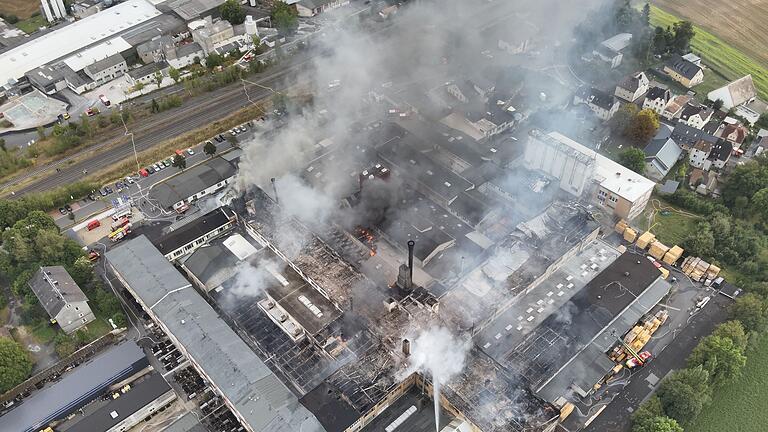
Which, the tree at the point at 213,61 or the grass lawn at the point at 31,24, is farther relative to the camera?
the grass lawn at the point at 31,24

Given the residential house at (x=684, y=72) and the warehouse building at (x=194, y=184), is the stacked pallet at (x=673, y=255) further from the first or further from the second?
the warehouse building at (x=194, y=184)

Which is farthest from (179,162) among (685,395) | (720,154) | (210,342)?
(720,154)

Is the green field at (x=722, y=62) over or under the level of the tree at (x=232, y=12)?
under

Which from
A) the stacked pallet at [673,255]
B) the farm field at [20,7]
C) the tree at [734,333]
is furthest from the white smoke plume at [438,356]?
the farm field at [20,7]

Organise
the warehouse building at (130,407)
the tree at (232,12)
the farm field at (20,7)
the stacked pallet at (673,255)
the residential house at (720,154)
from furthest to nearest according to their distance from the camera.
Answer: the farm field at (20,7), the tree at (232,12), the residential house at (720,154), the stacked pallet at (673,255), the warehouse building at (130,407)

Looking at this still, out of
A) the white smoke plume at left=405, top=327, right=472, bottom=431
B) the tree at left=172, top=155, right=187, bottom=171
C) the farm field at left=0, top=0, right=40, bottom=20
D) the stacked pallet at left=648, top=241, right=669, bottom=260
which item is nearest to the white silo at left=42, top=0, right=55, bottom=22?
the farm field at left=0, top=0, right=40, bottom=20

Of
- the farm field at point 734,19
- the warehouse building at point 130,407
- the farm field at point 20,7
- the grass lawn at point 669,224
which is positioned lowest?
the warehouse building at point 130,407

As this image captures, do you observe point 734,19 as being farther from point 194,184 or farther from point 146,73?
point 146,73

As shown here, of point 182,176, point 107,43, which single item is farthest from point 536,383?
point 107,43
